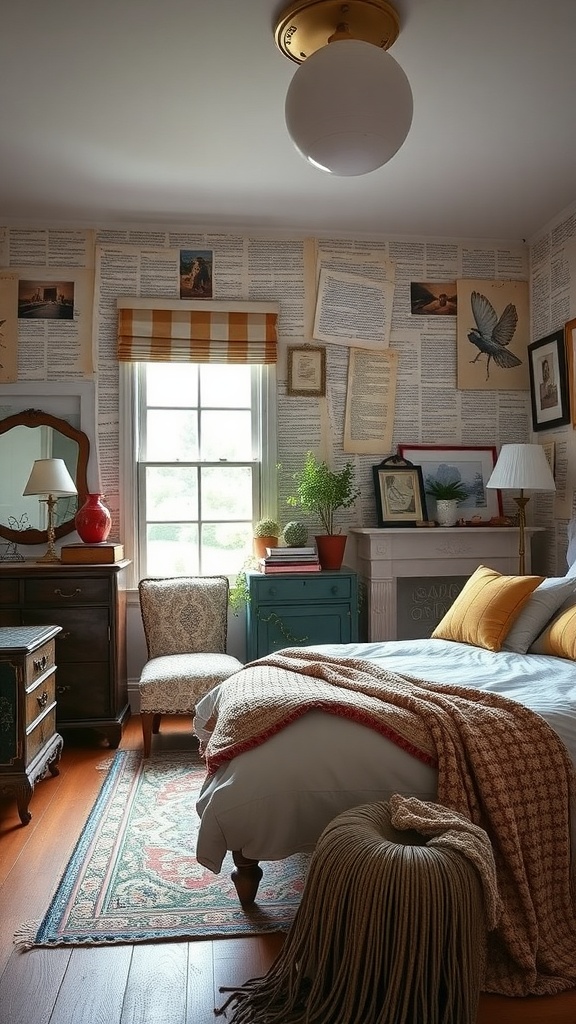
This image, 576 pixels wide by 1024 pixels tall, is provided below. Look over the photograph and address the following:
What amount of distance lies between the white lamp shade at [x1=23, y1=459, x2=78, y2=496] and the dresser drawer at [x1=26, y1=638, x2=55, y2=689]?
0.96 m

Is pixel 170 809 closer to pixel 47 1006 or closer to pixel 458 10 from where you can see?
pixel 47 1006

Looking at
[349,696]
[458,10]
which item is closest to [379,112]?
[458,10]

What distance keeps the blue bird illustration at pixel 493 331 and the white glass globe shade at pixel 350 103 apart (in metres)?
2.73

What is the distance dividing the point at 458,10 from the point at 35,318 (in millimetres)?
3060

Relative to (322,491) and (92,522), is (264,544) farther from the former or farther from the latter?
(92,522)

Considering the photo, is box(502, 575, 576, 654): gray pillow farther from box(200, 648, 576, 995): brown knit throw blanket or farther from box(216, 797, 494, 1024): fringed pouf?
box(216, 797, 494, 1024): fringed pouf

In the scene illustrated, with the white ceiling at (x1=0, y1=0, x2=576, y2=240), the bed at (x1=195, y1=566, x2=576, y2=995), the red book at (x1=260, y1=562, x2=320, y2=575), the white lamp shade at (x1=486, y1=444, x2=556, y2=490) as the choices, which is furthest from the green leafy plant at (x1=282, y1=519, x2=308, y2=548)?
the bed at (x1=195, y1=566, x2=576, y2=995)

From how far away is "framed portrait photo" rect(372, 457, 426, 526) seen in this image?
505 cm

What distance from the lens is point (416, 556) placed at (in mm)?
4898

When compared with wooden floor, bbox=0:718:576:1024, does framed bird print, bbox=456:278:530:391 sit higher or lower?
higher

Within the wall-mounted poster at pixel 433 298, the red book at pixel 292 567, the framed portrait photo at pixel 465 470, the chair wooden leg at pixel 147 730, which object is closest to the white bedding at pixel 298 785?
the chair wooden leg at pixel 147 730

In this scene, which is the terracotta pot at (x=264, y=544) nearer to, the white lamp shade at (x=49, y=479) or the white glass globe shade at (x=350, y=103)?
the white lamp shade at (x=49, y=479)

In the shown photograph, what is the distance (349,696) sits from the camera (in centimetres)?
254

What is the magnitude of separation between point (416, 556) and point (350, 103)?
2.90 m
